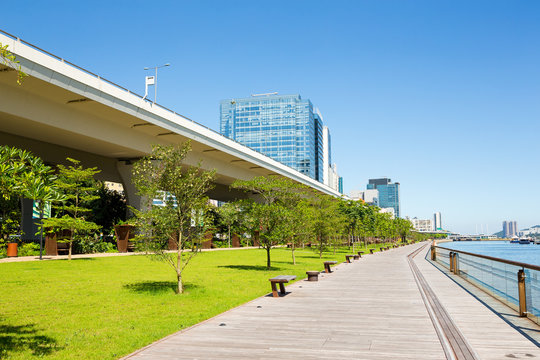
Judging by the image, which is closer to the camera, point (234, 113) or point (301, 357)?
point (301, 357)

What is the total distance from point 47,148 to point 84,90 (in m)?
11.7

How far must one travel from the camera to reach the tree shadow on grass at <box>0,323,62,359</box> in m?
6.86

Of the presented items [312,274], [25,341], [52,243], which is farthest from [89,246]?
[25,341]

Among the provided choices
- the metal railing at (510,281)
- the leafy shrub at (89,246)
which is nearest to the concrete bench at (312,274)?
the metal railing at (510,281)

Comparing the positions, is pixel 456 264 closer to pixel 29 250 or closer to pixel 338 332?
pixel 338 332

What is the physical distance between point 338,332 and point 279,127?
517ft

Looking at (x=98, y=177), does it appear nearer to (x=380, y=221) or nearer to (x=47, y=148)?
(x=47, y=148)

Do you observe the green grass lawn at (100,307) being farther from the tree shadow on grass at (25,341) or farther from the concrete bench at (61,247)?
the concrete bench at (61,247)

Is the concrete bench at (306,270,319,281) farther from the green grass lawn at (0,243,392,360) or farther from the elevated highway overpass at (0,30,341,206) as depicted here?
the elevated highway overpass at (0,30,341,206)

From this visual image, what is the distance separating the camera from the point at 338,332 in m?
7.67

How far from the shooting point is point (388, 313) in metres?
9.66

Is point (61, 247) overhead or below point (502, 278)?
below

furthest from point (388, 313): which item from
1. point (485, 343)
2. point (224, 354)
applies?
point (224, 354)

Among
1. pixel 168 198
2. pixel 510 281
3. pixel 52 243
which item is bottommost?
pixel 52 243
